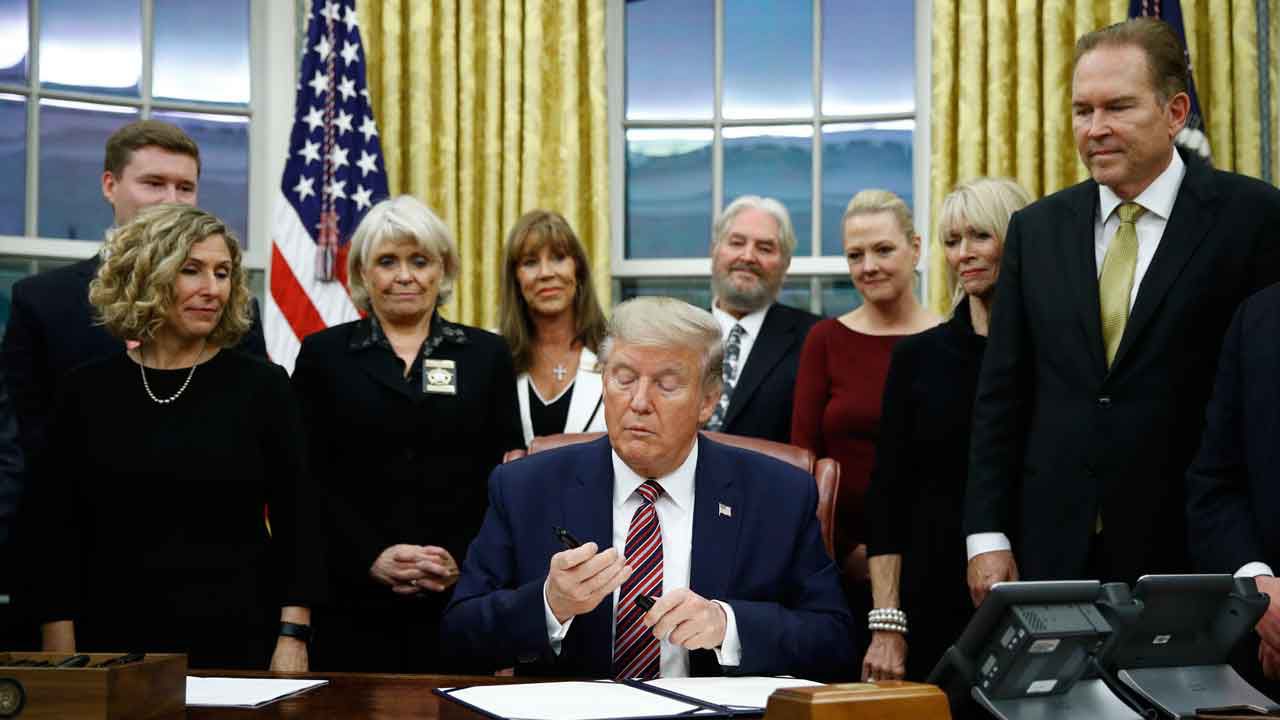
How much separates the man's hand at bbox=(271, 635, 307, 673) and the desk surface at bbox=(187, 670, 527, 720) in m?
0.44

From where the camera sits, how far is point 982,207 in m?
3.21

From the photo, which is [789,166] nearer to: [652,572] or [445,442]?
[445,442]

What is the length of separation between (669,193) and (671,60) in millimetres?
575

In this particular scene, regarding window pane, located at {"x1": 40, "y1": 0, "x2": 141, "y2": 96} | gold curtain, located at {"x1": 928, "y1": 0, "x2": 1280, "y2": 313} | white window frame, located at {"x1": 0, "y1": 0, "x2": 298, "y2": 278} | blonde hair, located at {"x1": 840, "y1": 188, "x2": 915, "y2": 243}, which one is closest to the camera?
blonde hair, located at {"x1": 840, "y1": 188, "x2": 915, "y2": 243}

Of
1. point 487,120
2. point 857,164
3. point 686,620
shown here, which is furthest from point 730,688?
point 857,164

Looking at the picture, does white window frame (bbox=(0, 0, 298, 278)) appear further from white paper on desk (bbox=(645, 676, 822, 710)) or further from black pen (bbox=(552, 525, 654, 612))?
white paper on desk (bbox=(645, 676, 822, 710))

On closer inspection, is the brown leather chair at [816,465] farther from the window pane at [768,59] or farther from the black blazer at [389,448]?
the window pane at [768,59]

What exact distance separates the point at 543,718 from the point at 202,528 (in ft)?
3.93

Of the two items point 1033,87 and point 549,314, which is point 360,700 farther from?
point 1033,87

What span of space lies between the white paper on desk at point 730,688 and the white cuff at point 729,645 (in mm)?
91

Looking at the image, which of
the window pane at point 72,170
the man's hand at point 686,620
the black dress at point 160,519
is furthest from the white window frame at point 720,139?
the man's hand at point 686,620

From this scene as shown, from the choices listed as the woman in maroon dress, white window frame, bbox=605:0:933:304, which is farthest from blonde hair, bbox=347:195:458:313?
white window frame, bbox=605:0:933:304

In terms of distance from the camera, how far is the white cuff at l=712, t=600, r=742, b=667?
2.24 metres

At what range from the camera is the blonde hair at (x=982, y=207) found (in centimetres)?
319
